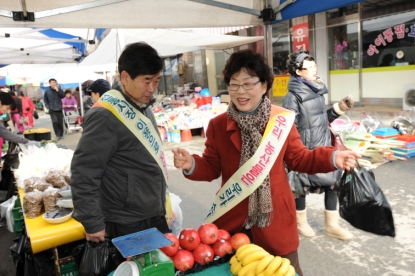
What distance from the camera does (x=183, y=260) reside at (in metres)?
1.79

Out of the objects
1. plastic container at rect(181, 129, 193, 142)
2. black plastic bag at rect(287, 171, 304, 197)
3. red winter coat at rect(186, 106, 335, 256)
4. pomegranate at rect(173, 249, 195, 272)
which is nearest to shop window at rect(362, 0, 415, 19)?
plastic container at rect(181, 129, 193, 142)

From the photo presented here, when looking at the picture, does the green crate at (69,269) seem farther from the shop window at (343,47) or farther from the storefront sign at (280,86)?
the storefront sign at (280,86)

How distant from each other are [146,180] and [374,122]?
6.41 m

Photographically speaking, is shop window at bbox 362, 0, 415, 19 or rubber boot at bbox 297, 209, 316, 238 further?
shop window at bbox 362, 0, 415, 19

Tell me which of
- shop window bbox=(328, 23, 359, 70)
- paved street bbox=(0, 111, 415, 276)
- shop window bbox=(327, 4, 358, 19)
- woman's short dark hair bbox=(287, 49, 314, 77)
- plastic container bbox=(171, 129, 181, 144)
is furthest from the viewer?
shop window bbox=(328, 23, 359, 70)

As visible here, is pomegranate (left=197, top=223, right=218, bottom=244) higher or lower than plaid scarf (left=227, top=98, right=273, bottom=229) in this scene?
lower

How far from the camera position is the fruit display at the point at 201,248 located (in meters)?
1.81

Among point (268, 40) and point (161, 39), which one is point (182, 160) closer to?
point (268, 40)

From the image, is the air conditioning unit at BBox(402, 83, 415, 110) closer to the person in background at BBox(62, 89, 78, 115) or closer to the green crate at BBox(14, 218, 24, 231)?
the green crate at BBox(14, 218, 24, 231)

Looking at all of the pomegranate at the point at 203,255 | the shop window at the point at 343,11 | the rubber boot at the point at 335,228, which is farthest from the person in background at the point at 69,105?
the pomegranate at the point at 203,255

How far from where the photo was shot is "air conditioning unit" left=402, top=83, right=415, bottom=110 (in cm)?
951

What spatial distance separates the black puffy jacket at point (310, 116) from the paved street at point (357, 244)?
2.47ft

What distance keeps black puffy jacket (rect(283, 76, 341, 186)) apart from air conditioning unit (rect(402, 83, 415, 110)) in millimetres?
7392

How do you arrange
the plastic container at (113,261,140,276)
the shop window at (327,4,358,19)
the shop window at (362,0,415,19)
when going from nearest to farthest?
the plastic container at (113,261,140,276) → the shop window at (362,0,415,19) → the shop window at (327,4,358,19)
